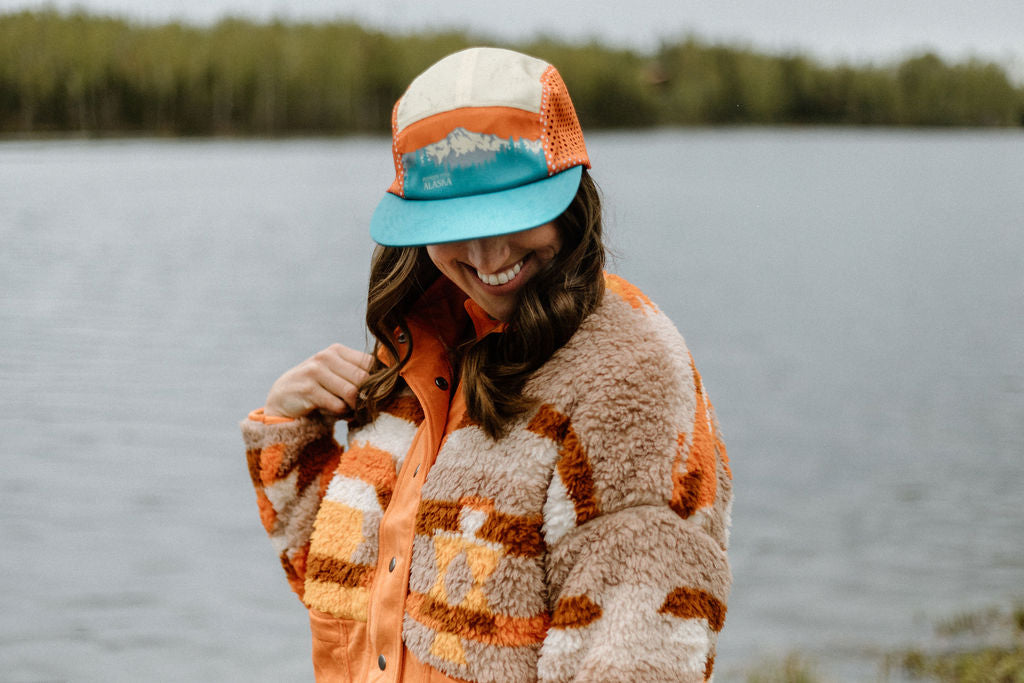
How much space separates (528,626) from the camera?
1.28 meters

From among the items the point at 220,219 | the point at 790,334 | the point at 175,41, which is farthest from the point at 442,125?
the point at 175,41

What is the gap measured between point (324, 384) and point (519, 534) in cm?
52

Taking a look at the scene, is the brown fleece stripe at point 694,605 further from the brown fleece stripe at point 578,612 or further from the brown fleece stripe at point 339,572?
the brown fleece stripe at point 339,572

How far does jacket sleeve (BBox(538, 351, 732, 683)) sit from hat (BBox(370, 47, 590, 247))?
273 millimetres

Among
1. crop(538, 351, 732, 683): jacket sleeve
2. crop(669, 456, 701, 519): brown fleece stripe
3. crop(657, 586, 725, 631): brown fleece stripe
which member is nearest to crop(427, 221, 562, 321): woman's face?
→ crop(538, 351, 732, 683): jacket sleeve

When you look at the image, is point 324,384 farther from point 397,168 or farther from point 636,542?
point 636,542

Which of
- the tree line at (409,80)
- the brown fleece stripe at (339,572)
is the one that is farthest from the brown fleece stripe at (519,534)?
the tree line at (409,80)

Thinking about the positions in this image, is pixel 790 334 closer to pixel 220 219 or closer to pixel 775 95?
pixel 220 219

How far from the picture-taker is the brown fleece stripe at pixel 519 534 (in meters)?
1.27

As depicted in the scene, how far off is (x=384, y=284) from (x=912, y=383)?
1050 cm

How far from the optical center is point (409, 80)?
135 feet

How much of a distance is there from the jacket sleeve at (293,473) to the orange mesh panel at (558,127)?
655 millimetres

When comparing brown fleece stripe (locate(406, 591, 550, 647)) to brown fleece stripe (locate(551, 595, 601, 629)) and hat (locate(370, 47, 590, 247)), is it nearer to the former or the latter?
brown fleece stripe (locate(551, 595, 601, 629))


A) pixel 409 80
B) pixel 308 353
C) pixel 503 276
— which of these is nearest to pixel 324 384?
pixel 503 276
